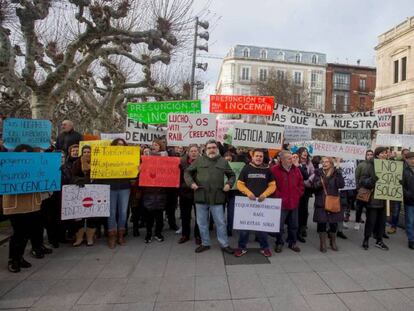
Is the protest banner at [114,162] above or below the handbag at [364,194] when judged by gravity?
above

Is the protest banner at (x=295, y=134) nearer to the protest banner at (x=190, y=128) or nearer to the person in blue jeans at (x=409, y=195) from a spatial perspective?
the protest banner at (x=190, y=128)

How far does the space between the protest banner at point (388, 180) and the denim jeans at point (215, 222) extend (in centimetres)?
280

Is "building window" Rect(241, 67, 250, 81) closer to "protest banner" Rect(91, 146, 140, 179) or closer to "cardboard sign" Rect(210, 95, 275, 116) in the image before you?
"cardboard sign" Rect(210, 95, 275, 116)

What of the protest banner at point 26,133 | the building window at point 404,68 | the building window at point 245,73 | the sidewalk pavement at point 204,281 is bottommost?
the sidewalk pavement at point 204,281

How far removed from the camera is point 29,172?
488 centimetres

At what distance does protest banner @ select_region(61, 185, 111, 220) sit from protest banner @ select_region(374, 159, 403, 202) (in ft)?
15.9

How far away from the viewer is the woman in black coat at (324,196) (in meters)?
5.88

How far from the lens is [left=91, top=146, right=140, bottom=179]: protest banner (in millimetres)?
5953

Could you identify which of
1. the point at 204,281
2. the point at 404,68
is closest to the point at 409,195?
the point at 204,281

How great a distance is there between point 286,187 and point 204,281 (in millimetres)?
2243

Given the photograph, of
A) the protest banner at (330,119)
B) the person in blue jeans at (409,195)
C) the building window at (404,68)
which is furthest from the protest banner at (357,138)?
the building window at (404,68)

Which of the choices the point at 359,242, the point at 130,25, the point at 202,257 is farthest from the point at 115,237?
the point at 130,25

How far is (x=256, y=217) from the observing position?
5.57 m

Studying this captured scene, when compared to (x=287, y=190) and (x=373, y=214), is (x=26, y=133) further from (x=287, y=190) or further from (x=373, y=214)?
(x=373, y=214)
